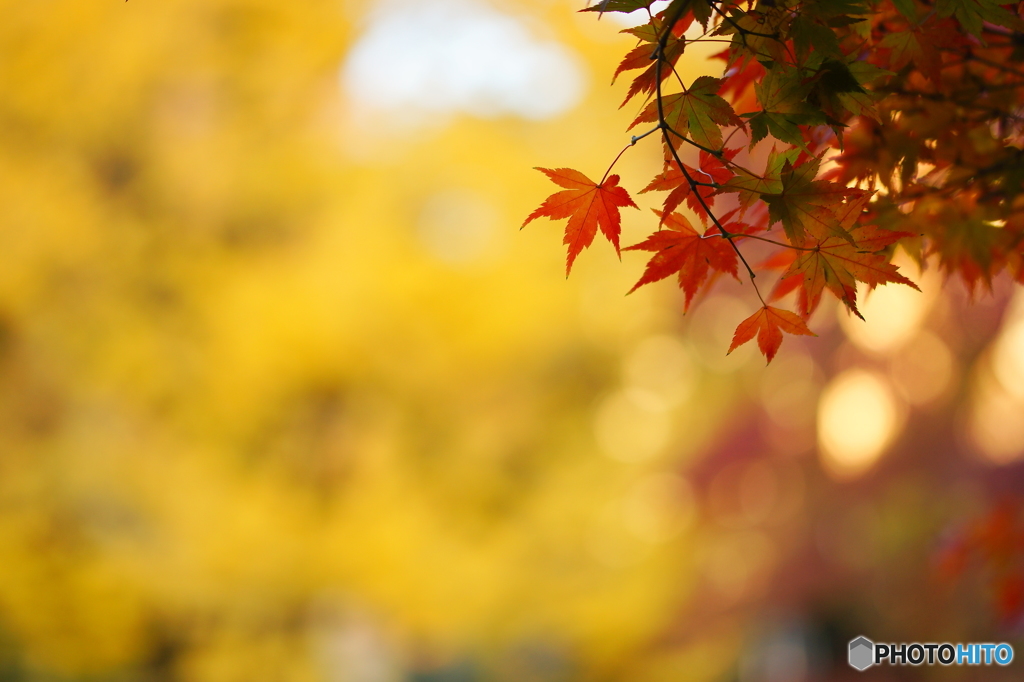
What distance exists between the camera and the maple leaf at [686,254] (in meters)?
0.96

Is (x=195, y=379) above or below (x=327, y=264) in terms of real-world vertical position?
below

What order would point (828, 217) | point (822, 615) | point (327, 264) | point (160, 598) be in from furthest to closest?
point (822, 615) → point (327, 264) → point (160, 598) → point (828, 217)

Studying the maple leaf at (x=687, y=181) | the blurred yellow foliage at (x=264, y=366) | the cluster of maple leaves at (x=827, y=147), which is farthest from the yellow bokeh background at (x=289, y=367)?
the maple leaf at (x=687, y=181)

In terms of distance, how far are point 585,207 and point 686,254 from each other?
16cm

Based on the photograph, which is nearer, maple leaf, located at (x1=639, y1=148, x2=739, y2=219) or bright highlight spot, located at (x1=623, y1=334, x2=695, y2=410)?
maple leaf, located at (x1=639, y1=148, x2=739, y2=219)

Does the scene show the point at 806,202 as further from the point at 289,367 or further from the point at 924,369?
the point at 924,369

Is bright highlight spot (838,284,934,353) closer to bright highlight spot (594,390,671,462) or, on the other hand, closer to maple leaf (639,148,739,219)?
bright highlight spot (594,390,671,462)

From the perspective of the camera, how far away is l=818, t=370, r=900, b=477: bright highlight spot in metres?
6.06

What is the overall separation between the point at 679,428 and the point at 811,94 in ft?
15.6

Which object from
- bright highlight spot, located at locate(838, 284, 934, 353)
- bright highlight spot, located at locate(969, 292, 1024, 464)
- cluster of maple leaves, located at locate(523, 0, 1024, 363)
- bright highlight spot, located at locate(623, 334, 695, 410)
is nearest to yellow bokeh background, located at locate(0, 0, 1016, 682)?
bright highlight spot, located at locate(623, 334, 695, 410)

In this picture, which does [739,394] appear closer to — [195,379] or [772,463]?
[772,463]

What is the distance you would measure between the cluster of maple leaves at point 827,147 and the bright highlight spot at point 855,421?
526 cm

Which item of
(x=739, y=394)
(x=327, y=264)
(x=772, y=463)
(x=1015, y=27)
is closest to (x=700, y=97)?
(x=1015, y=27)

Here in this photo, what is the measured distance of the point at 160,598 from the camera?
156 inches
